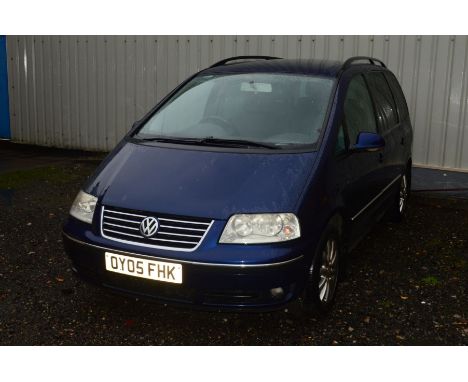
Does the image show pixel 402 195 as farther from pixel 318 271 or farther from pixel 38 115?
pixel 38 115

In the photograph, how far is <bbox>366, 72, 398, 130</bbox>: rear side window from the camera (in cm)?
506

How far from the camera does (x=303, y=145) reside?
12.5 ft

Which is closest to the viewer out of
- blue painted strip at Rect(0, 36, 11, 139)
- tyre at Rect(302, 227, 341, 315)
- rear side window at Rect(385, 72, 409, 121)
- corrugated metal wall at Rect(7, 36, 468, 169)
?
tyre at Rect(302, 227, 341, 315)

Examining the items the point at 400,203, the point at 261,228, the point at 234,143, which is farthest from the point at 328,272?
the point at 400,203

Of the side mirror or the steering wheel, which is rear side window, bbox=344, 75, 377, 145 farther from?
the steering wheel

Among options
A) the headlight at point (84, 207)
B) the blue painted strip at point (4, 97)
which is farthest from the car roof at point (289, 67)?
the blue painted strip at point (4, 97)

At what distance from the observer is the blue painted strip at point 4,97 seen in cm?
1155

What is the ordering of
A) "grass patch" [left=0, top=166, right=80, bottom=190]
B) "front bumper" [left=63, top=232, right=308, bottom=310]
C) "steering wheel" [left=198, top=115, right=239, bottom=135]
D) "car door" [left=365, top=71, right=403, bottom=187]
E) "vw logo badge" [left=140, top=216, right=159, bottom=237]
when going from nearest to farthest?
"front bumper" [left=63, top=232, right=308, bottom=310]
"vw logo badge" [left=140, top=216, right=159, bottom=237]
"steering wheel" [left=198, top=115, right=239, bottom=135]
"car door" [left=365, top=71, right=403, bottom=187]
"grass patch" [left=0, top=166, right=80, bottom=190]

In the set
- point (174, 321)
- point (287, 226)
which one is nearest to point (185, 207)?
point (287, 226)

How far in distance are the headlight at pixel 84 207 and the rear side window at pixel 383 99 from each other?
2676 millimetres

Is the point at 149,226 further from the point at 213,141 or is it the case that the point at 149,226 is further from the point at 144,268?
the point at 213,141

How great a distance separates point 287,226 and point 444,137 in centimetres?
584

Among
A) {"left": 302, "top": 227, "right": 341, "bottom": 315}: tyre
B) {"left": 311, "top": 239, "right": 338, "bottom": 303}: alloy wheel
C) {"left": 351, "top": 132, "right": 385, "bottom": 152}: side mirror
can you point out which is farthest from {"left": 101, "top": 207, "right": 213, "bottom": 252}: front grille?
{"left": 351, "top": 132, "right": 385, "bottom": 152}: side mirror

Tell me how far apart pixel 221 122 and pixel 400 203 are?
2718 millimetres
